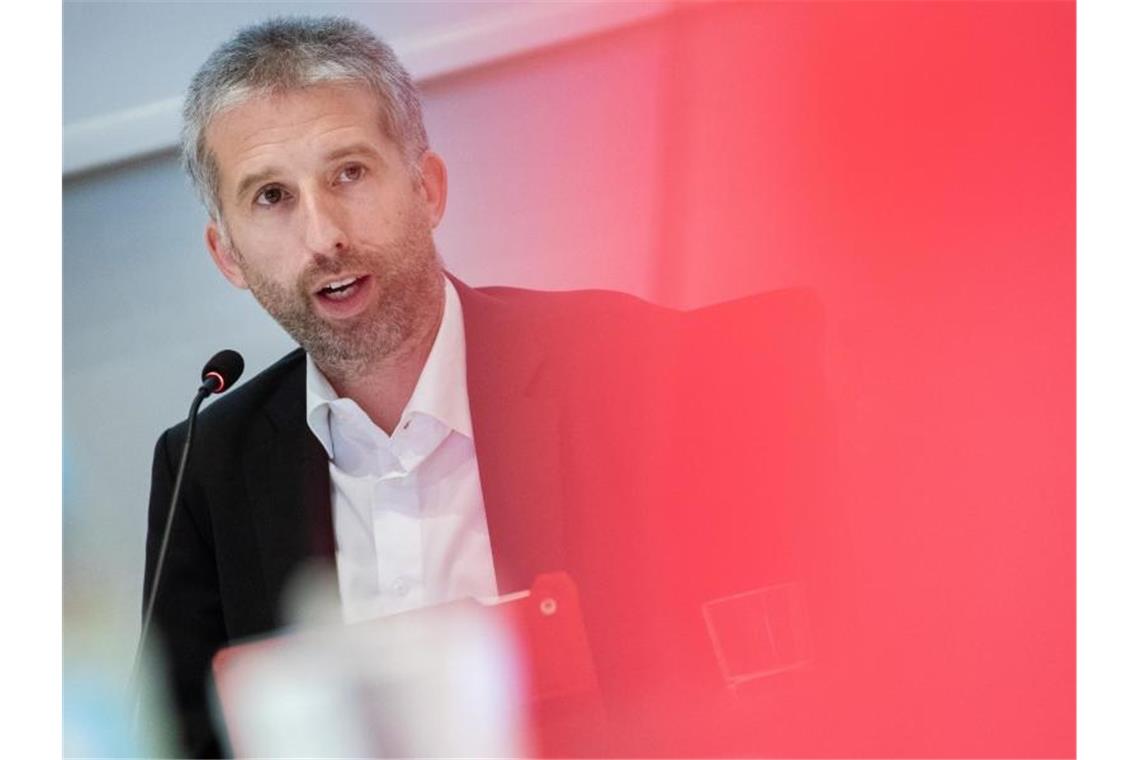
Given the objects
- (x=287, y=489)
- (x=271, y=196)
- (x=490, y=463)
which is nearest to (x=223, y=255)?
(x=271, y=196)

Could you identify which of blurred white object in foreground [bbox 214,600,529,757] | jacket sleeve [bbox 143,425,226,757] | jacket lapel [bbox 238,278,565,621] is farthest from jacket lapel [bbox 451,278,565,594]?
jacket sleeve [bbox 143,425,226,757]

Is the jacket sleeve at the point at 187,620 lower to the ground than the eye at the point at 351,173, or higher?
lower

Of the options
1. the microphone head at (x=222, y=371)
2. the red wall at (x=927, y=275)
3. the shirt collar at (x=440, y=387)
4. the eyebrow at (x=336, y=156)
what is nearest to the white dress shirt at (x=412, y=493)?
the shirt collar at (x=440, y=387)

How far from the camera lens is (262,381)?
2.29 metres

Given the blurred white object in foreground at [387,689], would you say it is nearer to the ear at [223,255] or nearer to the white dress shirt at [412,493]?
the white dress shirt at [412,493]

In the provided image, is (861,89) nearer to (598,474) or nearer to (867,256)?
(867,256)

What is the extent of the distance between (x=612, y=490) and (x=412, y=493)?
299 millimetres

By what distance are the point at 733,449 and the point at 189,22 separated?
1.07 metres

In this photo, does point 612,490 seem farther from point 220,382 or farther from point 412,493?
point 220,382

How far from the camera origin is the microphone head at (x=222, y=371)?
2256mm

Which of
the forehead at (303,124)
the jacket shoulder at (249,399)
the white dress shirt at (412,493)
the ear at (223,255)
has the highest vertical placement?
the forehead at (303,124)

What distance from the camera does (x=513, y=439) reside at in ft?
7.30

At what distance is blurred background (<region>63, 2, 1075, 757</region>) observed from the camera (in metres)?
2.12

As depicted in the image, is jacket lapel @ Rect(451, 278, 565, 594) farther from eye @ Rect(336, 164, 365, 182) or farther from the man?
eye @ Rect(336, 164, 365, 182)
